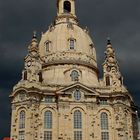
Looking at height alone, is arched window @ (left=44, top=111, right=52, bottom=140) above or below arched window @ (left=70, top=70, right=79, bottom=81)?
below

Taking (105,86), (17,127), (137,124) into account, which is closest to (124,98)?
(105,86)

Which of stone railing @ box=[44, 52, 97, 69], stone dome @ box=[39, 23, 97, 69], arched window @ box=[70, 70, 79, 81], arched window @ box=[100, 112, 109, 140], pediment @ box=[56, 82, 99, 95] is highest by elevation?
stone dome @ box=[39, 23, 97, 69]

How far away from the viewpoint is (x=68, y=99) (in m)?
68.8

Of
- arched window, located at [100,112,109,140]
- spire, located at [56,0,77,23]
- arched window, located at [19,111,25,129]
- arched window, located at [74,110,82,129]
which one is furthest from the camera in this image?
spire, located at [56,0,77,23]

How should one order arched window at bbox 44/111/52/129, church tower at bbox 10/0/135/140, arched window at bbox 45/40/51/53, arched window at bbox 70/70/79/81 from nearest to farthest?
church tower at bbox 10/0/135/140 < arched window at bbox 44/111/52/129 < arched window at bbox 70/70/79/81 < arched window at bbox 45/40/51/53

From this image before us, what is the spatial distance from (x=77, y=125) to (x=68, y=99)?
16.2 ft

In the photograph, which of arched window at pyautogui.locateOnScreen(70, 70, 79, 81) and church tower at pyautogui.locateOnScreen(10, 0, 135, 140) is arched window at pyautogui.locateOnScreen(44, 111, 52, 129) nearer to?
church tower at pyautogui.locateOnScreen(10, 0, 135, 140)

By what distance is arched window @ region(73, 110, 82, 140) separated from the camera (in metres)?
66.9

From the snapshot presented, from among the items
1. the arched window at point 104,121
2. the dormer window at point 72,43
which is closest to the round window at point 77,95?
the arched window at point 104,121

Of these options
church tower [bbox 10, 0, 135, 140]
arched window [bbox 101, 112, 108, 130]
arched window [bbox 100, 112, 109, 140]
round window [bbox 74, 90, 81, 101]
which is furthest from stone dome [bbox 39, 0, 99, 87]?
arched window [bbox 100, 112, 109, 140]

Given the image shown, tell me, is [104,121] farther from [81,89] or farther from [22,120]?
[22,120]

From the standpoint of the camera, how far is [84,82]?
73.1 meters

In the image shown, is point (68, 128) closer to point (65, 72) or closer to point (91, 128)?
point (91, 128)

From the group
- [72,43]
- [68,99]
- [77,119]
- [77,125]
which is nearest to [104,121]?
[77,119]
